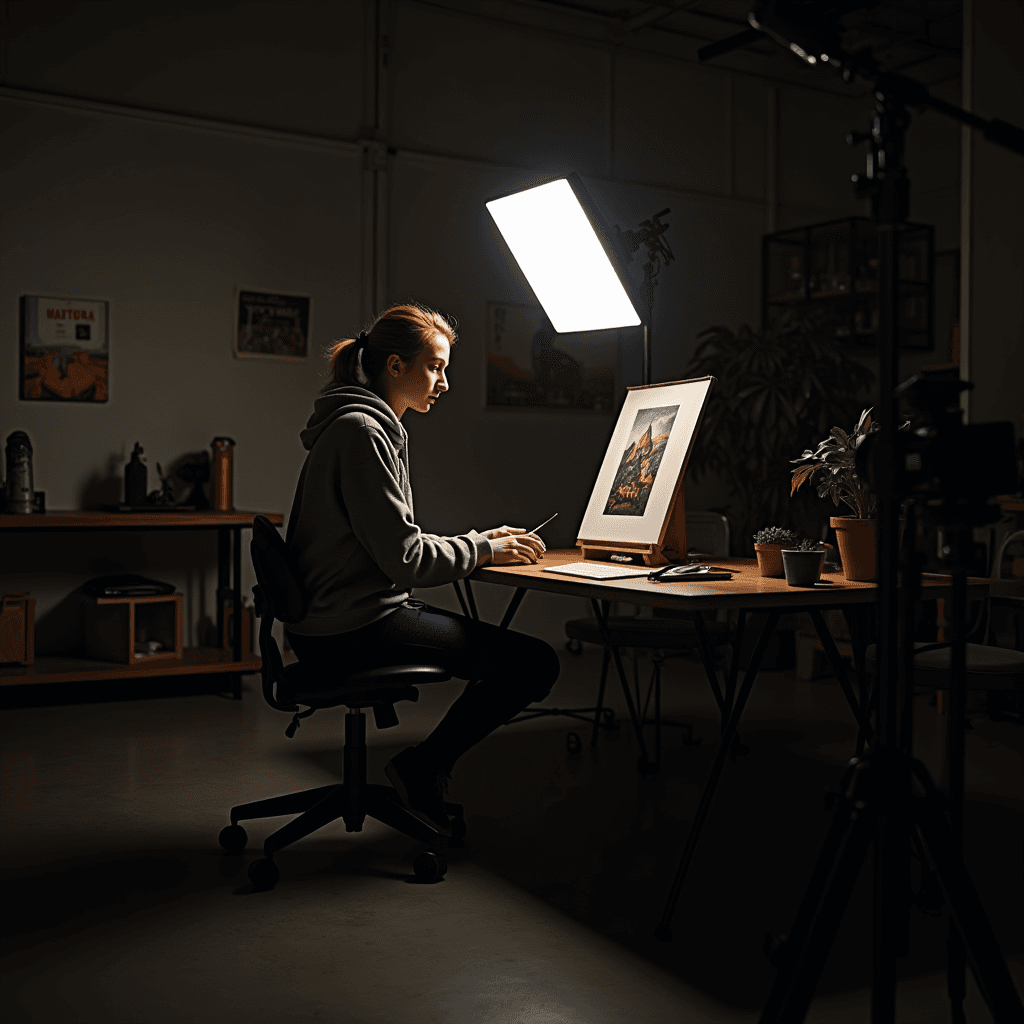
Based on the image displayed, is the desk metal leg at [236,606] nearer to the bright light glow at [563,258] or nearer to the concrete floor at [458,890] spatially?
the concrete floor at [458,890]

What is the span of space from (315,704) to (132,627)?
2.28 meters

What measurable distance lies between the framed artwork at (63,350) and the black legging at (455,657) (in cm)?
284

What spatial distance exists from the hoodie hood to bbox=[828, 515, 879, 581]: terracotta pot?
103 centimetres

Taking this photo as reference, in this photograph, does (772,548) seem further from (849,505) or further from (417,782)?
(417,782)

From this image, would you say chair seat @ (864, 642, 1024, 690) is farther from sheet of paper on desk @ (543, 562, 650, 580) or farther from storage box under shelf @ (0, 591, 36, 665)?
storage box under shelf @ (0, 591, 36, 665)

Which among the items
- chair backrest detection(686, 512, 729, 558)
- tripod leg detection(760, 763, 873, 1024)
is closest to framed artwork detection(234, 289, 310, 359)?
chair backrest detection(686, 512, 729, 558)

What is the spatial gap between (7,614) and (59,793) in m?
1.42

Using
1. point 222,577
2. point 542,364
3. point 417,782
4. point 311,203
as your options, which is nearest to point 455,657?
point 417,782

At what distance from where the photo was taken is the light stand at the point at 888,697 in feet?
4.41

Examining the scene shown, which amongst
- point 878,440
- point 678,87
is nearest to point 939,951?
point 878,440

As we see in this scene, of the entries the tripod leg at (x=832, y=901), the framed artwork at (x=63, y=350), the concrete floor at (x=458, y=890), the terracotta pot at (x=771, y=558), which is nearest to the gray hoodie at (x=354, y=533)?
the concrete floor at (x=458, y=890)

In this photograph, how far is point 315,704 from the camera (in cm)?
248

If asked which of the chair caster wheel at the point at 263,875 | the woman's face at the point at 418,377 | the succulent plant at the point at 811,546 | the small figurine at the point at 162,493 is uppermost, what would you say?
the woman's face at the point at 418,377

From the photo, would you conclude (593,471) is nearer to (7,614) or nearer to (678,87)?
(678,87)
